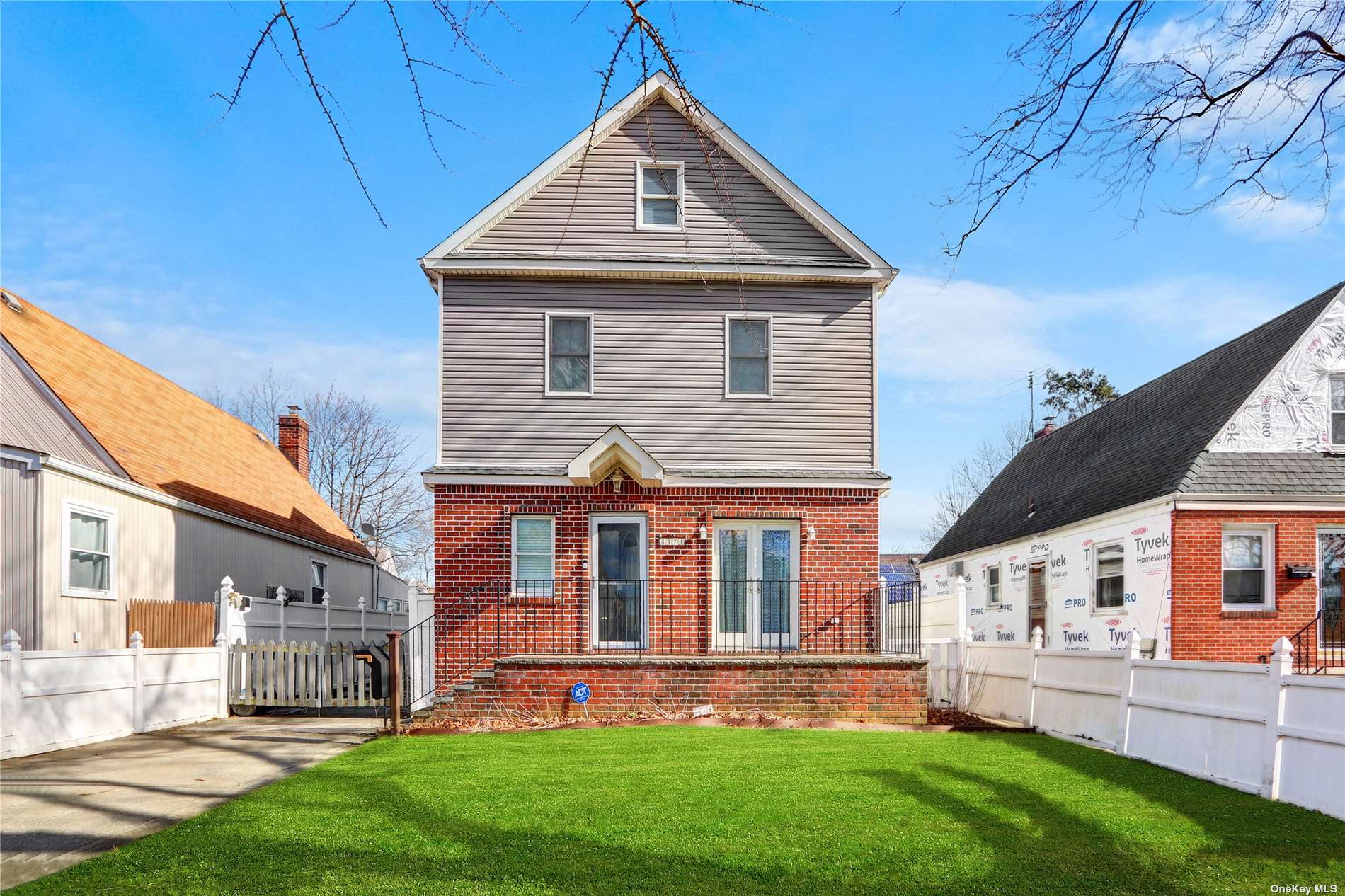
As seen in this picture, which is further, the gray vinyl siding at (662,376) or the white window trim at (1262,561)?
the white window trim at (1262,561)

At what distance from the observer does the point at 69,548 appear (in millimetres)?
14234

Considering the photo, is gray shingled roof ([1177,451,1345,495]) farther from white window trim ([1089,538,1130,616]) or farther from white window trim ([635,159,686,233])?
white window trim ([635,159,686,233])

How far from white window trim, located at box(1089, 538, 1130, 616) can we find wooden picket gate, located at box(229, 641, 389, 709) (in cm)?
1286

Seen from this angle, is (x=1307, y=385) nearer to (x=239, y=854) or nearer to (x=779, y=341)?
(x=779, y=341)

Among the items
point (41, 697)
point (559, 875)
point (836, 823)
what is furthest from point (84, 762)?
point (836, 823)

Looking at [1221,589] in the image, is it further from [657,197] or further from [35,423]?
[35,423]

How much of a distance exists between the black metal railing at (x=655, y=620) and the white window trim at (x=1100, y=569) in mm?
5723

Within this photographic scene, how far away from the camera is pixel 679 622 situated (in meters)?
15.0

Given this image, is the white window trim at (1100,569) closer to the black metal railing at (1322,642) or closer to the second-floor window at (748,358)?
the black metal railing at (1322,642)

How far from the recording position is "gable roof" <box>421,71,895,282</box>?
15.7 meters

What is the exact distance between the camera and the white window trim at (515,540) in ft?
49.3

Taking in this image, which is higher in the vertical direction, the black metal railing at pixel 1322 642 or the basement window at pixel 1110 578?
the basement window at pixel 1110 578

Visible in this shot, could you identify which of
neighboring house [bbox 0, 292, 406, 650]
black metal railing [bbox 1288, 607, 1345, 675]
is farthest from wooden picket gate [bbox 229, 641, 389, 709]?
black metal railing [bbox 1288, 607, 1345, 675]

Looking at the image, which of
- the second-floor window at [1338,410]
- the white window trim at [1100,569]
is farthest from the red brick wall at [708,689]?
the second-floor window at [1338,410]
